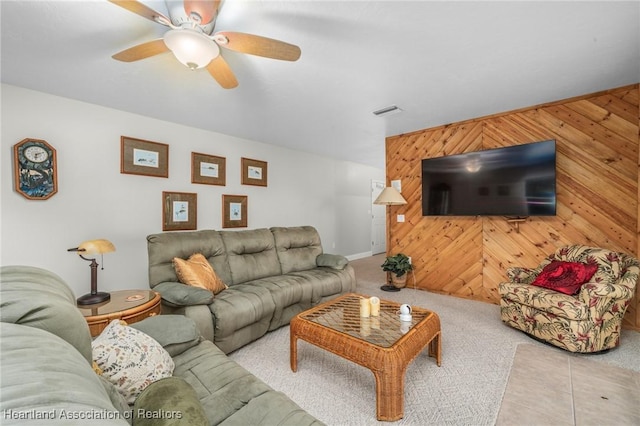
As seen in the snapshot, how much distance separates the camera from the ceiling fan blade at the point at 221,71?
5.52 ft

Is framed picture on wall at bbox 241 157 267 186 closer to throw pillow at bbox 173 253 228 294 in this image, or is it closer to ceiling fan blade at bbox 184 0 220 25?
throw pillow at bbox 173 253 228 294

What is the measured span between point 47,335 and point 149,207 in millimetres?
2898

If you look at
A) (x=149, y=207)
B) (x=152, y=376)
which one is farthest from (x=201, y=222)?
(x=152, y=376)

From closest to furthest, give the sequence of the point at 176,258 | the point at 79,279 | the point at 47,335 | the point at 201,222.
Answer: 1. the point at 47,335
2. the point at 176,258
3. the point at 79,279
4. the point at 201,222

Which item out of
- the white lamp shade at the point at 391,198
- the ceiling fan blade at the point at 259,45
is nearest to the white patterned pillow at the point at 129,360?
the ceiling fan blade at the point at 259,45

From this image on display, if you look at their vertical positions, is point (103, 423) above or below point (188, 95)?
below

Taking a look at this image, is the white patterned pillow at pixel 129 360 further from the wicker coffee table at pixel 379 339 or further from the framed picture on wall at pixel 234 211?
the framed picture on wall at pixel 234 211

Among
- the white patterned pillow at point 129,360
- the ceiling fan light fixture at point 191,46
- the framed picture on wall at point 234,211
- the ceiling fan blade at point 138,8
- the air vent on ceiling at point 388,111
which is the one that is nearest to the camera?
the white patterned pillow at point 129,360

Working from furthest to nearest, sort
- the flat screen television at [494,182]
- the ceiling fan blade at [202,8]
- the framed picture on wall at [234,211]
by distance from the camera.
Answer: the framed picture on wall at [234,211] → the flat screen television at [494,182] → the ceiling fan blade at [202,8]

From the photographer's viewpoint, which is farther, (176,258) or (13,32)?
(176,258)

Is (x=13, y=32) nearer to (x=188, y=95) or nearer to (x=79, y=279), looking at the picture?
(x=188, y=95)

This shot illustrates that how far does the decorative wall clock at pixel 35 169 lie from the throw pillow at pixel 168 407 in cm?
267

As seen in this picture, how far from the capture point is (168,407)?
800 millimetres

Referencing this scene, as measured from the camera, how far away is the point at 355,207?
651 cm
